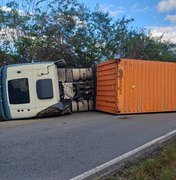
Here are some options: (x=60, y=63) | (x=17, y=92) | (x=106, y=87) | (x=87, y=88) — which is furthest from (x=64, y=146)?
(x=87, y=88)

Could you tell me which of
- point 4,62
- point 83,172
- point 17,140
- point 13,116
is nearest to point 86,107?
point 13,116

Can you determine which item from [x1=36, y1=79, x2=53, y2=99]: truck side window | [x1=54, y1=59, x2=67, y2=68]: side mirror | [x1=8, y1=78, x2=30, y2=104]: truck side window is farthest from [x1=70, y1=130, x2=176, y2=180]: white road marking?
[x1=54, y1=59, x2=67, y2=68]: side mirror

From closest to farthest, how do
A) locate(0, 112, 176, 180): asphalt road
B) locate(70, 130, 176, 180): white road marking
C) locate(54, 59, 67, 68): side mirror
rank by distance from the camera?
locate(70, 130, 176, 180): white road marking
locate(0, 112, 176, 180): asphalt road
locate(54, 59, 67, 68): side mirror

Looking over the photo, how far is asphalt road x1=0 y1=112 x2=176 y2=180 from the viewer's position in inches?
230

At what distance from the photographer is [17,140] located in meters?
8.70

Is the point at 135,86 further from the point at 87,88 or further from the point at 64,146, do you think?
the point at 64,146

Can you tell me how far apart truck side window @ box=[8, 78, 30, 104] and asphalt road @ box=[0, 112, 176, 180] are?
2.84m

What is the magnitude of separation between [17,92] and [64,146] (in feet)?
22.1

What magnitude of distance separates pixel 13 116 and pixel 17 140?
553 cm

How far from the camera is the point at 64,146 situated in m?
7.82

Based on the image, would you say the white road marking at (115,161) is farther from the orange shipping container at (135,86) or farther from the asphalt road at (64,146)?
the orange shipping container at (135,86)

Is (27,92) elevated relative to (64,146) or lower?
elevated

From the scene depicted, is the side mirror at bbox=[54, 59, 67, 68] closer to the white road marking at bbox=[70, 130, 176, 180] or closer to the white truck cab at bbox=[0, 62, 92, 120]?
the white truck cab at bbox=[0, 62, 92, 120]

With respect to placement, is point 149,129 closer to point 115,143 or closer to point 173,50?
point 115,143
